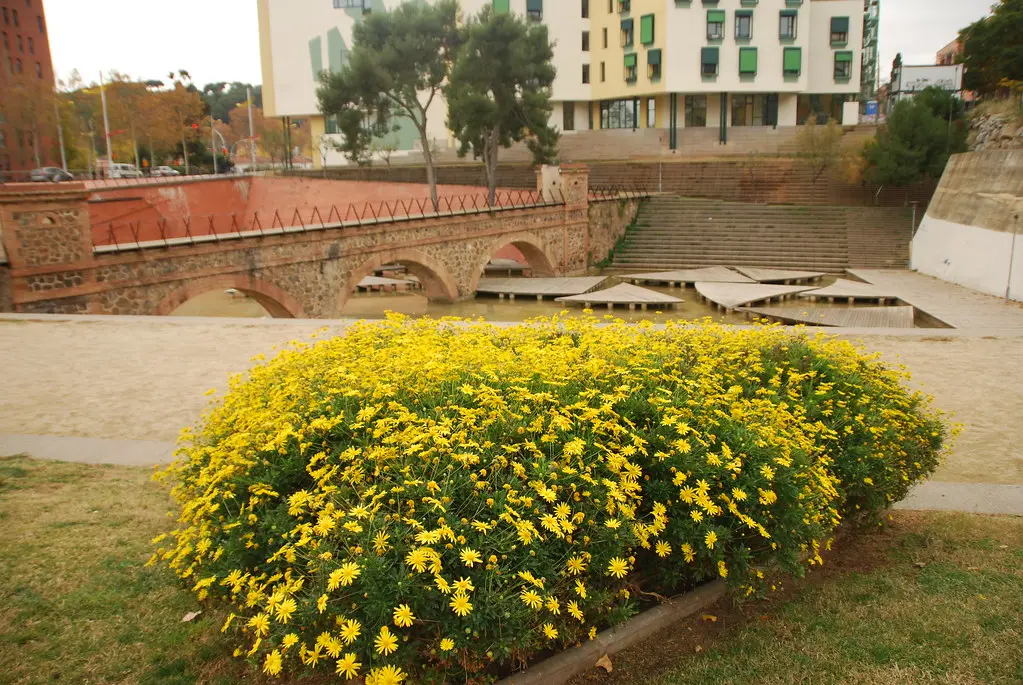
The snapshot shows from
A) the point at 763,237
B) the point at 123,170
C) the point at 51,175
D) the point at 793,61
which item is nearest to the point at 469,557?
the point at 763,237

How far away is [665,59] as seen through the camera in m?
40.9

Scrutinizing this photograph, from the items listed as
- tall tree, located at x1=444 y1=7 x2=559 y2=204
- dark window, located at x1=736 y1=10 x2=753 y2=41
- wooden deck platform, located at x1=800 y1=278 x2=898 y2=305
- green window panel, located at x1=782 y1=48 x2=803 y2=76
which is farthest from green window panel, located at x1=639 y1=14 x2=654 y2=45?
wooden deck platform, located at x1=800 y1=278 x2=898 y2=305

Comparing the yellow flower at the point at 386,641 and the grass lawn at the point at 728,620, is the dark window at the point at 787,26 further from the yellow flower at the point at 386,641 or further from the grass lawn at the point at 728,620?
the yellow flower at the point at 386,641

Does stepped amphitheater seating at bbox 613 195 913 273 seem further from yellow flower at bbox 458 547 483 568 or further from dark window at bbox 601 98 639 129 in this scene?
yellow flower at bbox 458 547 483 568

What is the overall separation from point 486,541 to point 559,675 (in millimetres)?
746

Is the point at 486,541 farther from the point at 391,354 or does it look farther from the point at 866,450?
the point at 866,450

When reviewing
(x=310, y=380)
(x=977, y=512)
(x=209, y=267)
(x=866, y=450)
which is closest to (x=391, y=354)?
(x=310, y=380)

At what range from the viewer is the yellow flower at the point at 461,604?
3049mm

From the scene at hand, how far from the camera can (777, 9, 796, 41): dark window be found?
40531mm

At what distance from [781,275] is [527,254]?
30.0ft

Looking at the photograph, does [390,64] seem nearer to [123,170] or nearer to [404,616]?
[123,170]

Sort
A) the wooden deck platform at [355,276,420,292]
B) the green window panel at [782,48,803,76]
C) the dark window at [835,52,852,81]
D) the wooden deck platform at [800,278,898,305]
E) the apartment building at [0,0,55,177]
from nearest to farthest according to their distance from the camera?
the wooden deck platform at [800,278,898,305]
the wooden deck platform at [355,276,420,292]
the apartment building at [0,0,55,177]
the green window panel at [782,48,803,76]
the dark window at [835,52,852,81]

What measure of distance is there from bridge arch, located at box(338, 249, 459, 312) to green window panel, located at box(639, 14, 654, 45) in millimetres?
20717

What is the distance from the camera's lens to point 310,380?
4676 millimetres
